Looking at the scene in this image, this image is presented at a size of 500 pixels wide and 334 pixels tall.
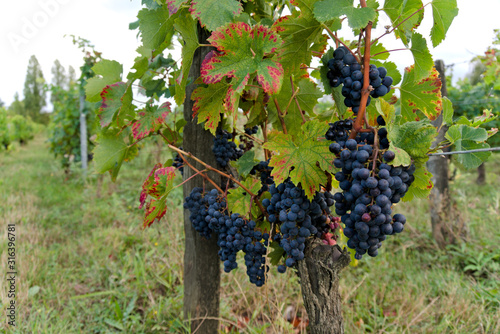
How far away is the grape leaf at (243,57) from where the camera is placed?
3.16 ft

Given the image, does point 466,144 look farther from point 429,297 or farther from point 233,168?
point 429,297

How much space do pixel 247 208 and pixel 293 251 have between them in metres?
0.30

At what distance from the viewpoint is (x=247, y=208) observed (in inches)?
53.6

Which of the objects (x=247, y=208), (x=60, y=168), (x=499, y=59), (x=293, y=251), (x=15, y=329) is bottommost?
(x=15, y=329)

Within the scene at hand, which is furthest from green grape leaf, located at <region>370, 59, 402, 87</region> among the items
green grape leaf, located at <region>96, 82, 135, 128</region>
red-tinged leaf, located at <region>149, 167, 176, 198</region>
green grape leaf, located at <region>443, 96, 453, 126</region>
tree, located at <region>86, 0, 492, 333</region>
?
green grape leaf, located at <region>96, 82, 135, 128</region>

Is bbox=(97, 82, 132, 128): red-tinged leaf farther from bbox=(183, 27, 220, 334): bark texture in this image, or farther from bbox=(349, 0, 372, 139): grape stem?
bbox=(349, 0, 372, 139): grape stem

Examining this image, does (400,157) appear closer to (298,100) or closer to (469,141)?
(469,141)

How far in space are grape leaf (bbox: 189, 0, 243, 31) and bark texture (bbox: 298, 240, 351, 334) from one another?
89 cm

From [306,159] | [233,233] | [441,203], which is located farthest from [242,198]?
[441,203]

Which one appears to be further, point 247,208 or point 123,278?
point 123,278

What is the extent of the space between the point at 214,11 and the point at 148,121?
2.00 feet

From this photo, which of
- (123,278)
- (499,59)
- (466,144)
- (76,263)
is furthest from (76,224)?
(499,59)

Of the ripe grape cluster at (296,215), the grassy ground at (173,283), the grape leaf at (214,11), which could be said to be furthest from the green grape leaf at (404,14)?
the grassy ground at (173,283)

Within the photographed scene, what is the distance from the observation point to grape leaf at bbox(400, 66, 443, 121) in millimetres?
1086
